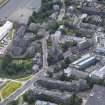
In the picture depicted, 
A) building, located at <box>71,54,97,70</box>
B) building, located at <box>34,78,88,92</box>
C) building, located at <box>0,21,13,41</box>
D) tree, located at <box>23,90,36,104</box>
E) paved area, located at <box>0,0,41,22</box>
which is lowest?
tree, located at <box>23,90,36,104</box>

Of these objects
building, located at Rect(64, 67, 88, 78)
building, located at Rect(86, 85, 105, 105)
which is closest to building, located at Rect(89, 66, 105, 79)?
building, located at Rect(64, 67, 88, 78)

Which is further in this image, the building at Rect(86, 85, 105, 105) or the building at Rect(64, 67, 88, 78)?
the building at Rect(64, 67, 88, 78)

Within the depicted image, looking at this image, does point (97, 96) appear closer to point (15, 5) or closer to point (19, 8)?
point (19, 8)

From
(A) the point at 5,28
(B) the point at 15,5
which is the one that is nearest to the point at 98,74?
(A) the point at 5,28

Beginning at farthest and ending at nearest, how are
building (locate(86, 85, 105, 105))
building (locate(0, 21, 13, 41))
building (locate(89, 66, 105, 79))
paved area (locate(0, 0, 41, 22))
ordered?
paved area (locate(0, 0, 41, 22)) → building (locate(0, 21, 13, 41)) → building (locate(89, 66, 105, 79)) → building (locate(86, 85, 105, 105))

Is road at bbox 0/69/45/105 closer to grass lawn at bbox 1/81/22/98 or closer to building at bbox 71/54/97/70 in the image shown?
grass lawn at bbox 1/81/22/98

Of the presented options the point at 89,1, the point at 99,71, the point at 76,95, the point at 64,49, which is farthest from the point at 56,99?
the point at 89,1

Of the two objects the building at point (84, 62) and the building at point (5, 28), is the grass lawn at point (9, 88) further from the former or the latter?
the building at point (5, 28)
